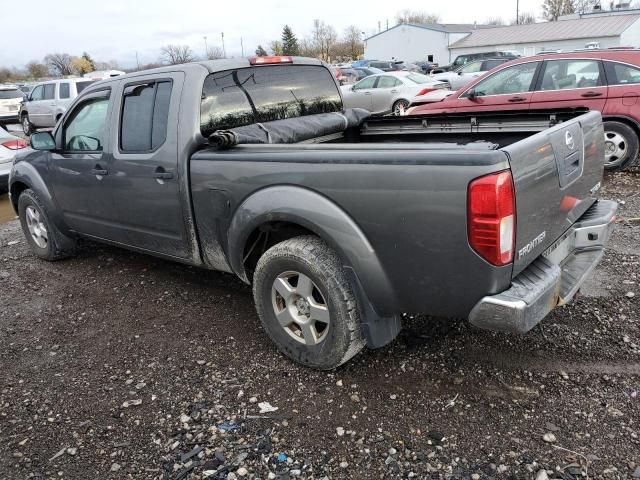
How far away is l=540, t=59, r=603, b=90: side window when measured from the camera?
747 cm

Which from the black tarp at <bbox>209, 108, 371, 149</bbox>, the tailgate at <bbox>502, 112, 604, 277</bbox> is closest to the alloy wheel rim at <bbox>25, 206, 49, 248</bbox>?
the black tarp at <bbox>209, 108, 371, 149</bbox>

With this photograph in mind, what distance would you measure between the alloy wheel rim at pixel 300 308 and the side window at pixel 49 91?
18.3 meters

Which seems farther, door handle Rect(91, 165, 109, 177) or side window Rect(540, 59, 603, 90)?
side window Rect(540, 59, 603, 90)

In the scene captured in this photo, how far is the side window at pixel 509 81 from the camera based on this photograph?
8062 millimetres

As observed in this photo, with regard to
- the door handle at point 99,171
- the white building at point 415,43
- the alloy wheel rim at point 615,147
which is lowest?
the alloy wheel rim at point 615,147

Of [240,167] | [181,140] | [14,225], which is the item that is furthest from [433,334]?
[14,225]

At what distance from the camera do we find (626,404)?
8.88 ft

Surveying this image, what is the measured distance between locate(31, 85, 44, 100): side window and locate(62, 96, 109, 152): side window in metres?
16.4

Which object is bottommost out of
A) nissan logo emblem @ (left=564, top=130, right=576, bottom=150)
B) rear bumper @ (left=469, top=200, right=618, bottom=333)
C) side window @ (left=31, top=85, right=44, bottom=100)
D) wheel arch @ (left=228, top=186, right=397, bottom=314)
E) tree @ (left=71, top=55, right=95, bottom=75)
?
rear bumper @ (left=469, top=200, right=618, bottom=333)

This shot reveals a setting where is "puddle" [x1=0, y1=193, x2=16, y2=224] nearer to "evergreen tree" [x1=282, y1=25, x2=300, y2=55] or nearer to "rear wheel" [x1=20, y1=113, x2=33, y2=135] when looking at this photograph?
"rear wheel" [x1=20, y1=113, x2=33, y2=135]

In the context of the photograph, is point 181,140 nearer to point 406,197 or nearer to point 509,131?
point 406,197

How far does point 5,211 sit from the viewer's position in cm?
878

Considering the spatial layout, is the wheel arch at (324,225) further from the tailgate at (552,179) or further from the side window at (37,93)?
the side window at (37,93)

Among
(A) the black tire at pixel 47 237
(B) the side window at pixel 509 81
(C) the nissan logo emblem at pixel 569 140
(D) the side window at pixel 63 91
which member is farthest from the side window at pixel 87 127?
(D) the side window at pixel 63 91
